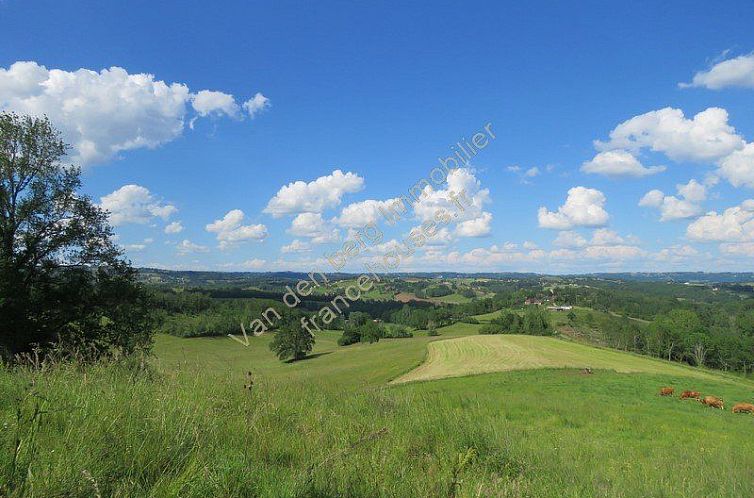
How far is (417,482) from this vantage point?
3.61 meters

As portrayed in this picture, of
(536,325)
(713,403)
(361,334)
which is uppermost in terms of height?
(713,403)

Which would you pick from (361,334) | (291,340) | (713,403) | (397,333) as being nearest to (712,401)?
(713,403)

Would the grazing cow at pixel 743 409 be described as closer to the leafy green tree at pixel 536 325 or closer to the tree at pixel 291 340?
the tree at pixel 291 340

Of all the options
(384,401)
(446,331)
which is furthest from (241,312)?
(384,401)

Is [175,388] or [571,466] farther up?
[175,388]

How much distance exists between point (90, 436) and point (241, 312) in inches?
3314

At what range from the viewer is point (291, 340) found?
82.3 meters

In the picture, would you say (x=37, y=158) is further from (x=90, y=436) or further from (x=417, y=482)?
(x=417, y=482)

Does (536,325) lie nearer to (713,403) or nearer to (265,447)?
(713,403)

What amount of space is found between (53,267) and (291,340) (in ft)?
205

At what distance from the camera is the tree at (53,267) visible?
2048cm

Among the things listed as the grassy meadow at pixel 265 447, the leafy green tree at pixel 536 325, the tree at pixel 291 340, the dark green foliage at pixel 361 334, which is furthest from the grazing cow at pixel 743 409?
the leafy green tree at pixel 536 325

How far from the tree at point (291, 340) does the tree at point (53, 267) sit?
58302 millimetres

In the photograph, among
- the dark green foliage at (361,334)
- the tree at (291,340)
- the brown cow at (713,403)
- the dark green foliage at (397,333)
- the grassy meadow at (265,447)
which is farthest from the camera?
the dark green foliage at (397,333)
